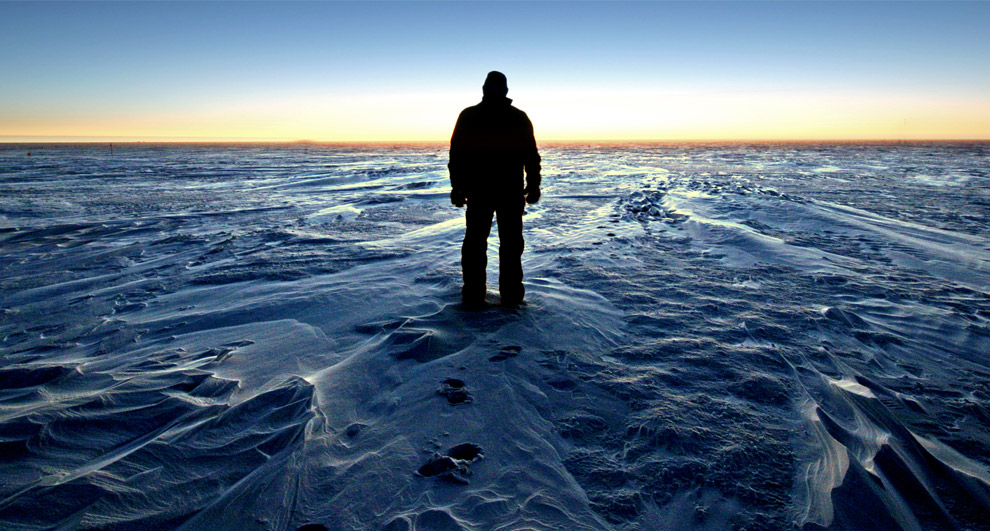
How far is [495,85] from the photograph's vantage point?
141 inches

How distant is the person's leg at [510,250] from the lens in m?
3.83

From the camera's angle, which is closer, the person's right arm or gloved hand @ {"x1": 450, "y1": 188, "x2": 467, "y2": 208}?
the person's right arm

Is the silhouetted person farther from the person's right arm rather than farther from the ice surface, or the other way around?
the ice surface

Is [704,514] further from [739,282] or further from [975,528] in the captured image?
[739,282]

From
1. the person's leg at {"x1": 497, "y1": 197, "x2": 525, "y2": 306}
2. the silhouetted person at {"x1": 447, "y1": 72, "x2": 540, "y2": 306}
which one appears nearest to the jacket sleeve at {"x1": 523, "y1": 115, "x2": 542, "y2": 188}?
the silhouetted person at {"x1": 447, "y1": 72, "x2": 540, "y2": 306}

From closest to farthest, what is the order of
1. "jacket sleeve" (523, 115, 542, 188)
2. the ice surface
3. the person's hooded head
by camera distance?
the ice surface
the person's hooded head
"jacket sleeve" (523, 115, 542, 188)

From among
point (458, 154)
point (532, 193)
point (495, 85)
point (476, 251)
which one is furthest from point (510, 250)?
point (495, 85)

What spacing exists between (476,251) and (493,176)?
2.11 feet

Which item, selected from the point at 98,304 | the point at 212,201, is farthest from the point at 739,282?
the point at 212,201

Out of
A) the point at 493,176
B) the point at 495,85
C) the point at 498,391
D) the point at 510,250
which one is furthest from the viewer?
the point at 510,250

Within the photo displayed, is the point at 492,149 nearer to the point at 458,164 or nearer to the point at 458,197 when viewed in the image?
the point at 458,164

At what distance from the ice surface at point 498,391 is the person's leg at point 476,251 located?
0.23m

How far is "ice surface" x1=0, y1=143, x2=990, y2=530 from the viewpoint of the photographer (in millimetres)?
1742

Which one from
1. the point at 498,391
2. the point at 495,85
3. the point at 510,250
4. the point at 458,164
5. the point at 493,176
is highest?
the point at 495,85
